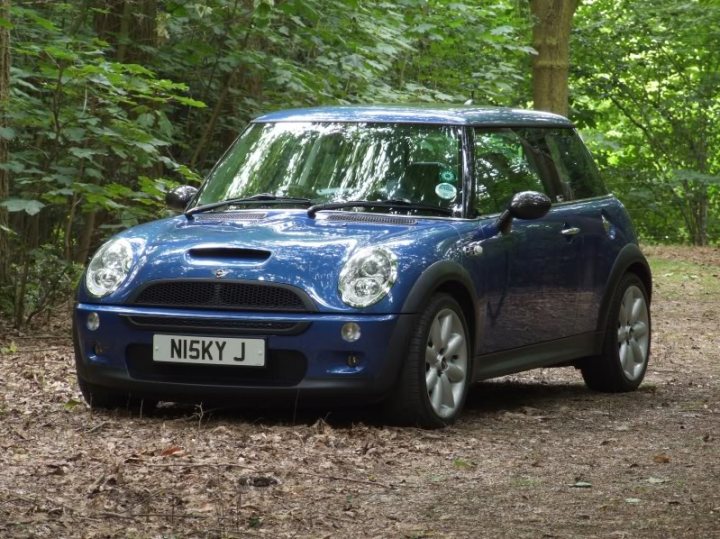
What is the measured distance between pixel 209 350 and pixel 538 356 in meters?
2.28

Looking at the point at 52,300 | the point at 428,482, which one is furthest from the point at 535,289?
the point at 52,300

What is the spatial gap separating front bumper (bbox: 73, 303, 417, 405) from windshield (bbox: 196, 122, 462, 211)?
1.06 m

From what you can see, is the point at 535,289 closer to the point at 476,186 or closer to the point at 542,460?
the point at 476,186

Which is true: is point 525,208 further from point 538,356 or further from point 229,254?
point 229,254

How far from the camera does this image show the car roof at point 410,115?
8414mm

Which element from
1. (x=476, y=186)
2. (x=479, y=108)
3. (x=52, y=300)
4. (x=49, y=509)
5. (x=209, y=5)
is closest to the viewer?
(x=49, y=509)

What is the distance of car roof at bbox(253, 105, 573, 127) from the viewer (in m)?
8.41

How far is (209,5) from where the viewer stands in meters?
14.0

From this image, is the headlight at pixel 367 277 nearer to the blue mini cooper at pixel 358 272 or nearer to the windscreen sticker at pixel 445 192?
the blue mini cooper at pixel 358 272

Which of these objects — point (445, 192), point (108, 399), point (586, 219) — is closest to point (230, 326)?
point (108, 399)

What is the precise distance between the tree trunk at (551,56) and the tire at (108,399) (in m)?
11.8

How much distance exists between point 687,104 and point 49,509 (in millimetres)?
29097

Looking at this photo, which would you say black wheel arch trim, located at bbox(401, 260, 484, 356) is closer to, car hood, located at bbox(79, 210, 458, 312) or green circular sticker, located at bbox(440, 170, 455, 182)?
car hood, located at bbox(79, 210, 458, 312)

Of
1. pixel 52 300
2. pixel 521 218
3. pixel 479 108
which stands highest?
pixel 479 108
